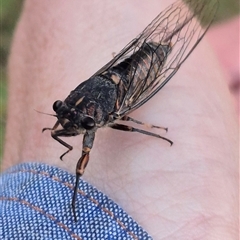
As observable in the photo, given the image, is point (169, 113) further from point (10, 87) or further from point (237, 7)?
point (237, 7)

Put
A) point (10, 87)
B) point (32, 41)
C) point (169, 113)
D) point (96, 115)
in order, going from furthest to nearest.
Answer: point (10, 87)
point (32, 41)
point (169, 113)
point (96, 115)

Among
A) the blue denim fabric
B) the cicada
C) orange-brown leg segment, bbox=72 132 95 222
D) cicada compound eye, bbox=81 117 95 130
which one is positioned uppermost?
the cicada

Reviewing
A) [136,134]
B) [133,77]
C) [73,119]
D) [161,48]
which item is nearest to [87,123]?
[73,119]

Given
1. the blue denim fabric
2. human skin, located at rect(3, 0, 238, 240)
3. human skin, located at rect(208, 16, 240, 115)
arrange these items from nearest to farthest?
the blue denim fabric, human skin, located at rect(3, 0, 238, 240), human skin, located at rect(208, 16, 240, 115)

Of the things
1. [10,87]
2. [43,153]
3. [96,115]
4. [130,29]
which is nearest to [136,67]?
[130,29]

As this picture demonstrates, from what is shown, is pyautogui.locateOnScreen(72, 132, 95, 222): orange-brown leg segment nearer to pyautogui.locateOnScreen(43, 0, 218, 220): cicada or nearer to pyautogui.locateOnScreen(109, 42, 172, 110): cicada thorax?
pyautogui.locateOnScreen(43, 0, 218, 220): cicada

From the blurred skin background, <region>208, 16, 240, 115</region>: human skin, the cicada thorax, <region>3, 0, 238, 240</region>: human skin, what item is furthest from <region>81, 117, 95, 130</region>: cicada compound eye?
<region>208, 16, 240, 115</region>: human skin

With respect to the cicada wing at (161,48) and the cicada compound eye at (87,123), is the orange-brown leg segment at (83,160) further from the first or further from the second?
the cicada wing at (161,48)
